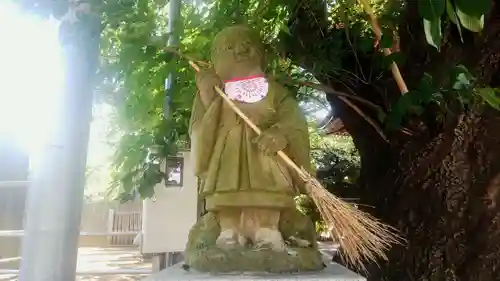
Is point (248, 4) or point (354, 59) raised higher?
point (248, 4)

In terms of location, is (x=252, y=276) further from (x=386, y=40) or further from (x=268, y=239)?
(x=386, y=40)

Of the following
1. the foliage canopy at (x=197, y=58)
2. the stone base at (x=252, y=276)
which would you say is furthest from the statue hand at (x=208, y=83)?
the stone base at (x=252, y=276)

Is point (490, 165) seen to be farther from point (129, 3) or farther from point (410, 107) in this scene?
point (129, 3)

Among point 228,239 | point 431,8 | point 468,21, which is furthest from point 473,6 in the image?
point 228,239

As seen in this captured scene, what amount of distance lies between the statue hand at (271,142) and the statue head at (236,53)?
0.26m

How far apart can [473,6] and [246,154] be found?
34.2 inches

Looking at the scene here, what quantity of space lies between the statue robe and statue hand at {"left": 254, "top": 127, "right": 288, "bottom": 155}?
0.04 metres

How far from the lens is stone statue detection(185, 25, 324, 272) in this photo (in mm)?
1525

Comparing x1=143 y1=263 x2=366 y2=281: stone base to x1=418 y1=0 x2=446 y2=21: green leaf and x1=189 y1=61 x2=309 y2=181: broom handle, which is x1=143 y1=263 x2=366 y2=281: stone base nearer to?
x1=189 y1=61 x2=309 y2=181: broom handle

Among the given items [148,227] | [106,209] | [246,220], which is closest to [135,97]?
[148,227]

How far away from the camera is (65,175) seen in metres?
1.31

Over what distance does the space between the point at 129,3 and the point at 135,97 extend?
118 centimetres

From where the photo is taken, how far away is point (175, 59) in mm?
2412

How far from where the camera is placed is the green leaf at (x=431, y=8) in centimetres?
87
